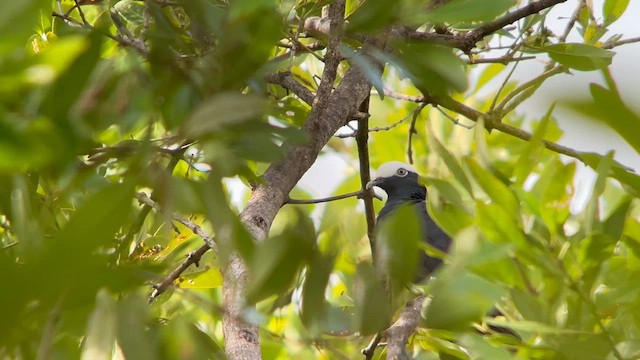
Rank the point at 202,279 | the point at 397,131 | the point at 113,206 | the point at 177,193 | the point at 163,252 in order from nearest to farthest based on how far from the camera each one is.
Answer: the point at 113,206 → the point at 177,193 → the point at 163,252 → the point at 202,279 → the point at 397,131

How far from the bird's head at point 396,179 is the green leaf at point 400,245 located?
3.85 meters

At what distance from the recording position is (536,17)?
2.12 metres

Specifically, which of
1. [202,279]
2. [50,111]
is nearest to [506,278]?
[50,111]

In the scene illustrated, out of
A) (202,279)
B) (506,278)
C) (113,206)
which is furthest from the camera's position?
(202,279)

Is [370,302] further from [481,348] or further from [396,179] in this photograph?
[396,179]

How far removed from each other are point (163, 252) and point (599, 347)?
1224 millimetres

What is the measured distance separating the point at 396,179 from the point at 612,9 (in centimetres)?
271

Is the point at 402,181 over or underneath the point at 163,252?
underneath

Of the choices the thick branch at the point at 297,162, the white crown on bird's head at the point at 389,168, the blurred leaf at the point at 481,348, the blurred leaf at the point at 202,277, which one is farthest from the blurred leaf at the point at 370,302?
the white crown on bird's head at the point at 389,168

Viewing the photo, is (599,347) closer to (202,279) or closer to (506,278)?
(506,278)

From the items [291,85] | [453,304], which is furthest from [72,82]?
[291,85]

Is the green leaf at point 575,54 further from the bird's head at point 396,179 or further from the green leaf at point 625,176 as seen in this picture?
the bird's head at point 396,179

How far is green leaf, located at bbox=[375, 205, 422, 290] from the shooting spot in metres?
0.62

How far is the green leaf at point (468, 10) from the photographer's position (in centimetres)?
76
